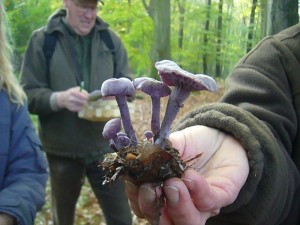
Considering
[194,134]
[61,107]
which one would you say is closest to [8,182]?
[61,107]

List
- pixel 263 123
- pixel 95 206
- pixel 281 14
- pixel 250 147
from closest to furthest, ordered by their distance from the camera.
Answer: pixel 250 147
pixel 263 123
pixel 281 14
pixel 95 206

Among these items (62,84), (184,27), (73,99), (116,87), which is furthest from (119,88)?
(62,84)

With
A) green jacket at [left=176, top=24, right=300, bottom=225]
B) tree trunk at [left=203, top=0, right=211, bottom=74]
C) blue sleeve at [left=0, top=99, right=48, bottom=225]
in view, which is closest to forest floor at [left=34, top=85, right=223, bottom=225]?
tree trunk at [left=203, top=0, right=211, bottom=74]

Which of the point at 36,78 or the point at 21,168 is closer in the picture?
the point at 21,168

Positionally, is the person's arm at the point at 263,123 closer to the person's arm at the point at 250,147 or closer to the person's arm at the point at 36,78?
the person's arm at the point at 250,147

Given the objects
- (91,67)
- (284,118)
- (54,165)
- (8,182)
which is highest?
(284,118)

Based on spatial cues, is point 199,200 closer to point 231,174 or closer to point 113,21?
point 231,174

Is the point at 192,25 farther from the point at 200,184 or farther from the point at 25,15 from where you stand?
the point at 25,15

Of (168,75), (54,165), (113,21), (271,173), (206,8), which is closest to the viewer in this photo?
(168,75)
